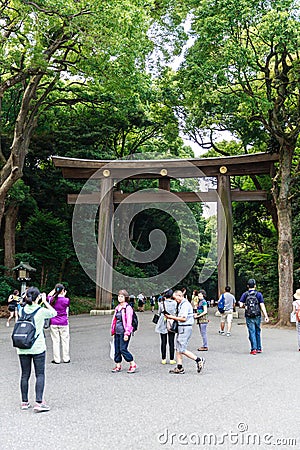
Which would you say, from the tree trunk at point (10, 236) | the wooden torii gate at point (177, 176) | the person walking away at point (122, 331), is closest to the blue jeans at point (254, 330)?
the person walking away at point (122, 331)

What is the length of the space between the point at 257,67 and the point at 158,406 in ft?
44.0

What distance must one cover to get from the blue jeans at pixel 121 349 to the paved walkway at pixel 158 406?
291mm

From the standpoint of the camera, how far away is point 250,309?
33.4 feet

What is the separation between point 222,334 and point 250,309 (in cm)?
437

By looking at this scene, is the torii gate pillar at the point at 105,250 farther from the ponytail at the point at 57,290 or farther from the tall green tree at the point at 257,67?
the ponytail at the point at 57,290

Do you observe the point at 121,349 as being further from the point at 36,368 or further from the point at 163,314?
the point at 36,368

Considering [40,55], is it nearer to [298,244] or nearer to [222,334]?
[222,334]

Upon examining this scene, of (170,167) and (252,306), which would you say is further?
(170,167)

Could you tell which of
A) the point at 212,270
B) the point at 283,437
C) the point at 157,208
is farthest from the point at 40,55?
the point at 212,270

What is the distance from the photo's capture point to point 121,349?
8.05 metres

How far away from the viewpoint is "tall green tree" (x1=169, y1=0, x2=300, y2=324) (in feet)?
49.0

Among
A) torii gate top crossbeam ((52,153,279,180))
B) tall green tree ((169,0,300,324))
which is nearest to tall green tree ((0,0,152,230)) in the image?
tall green tree ((169,0,300,324))

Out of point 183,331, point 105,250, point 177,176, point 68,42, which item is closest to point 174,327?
point 183,331

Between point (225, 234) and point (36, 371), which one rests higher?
point (225, 234)
